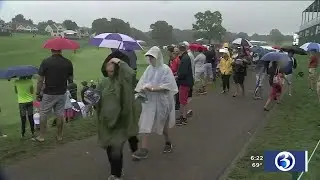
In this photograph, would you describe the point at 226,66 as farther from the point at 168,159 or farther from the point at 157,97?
the point at 168,159

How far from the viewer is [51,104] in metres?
7.57

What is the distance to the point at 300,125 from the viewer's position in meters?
9.53

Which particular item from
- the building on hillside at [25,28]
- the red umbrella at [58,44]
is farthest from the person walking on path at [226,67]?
the building on hillside at [25,28]

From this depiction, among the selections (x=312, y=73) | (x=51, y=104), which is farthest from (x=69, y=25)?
(x=51, y=104)

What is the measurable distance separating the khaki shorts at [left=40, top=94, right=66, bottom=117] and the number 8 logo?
4362 millimetres

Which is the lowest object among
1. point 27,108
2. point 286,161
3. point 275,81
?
point 27,108

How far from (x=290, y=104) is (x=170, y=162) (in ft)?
23.0

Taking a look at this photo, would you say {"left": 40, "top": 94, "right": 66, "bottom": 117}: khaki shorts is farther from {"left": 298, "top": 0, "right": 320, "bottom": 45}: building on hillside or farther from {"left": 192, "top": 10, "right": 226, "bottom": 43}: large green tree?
{"left": 192, "top": 10, "right": 226, "bottom": 43}: large green tree

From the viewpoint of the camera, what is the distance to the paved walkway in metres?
6.08

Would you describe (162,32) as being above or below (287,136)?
above

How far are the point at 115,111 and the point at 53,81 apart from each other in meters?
2.28

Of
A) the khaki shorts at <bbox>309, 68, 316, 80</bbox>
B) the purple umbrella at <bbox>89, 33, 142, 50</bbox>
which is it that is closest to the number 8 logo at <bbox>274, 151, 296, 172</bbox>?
the purple umbrella at <bbox>89, 33, 142, 50</bbox>

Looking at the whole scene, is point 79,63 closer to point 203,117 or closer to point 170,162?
point 203,117

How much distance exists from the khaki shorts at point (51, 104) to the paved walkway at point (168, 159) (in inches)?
25.9
